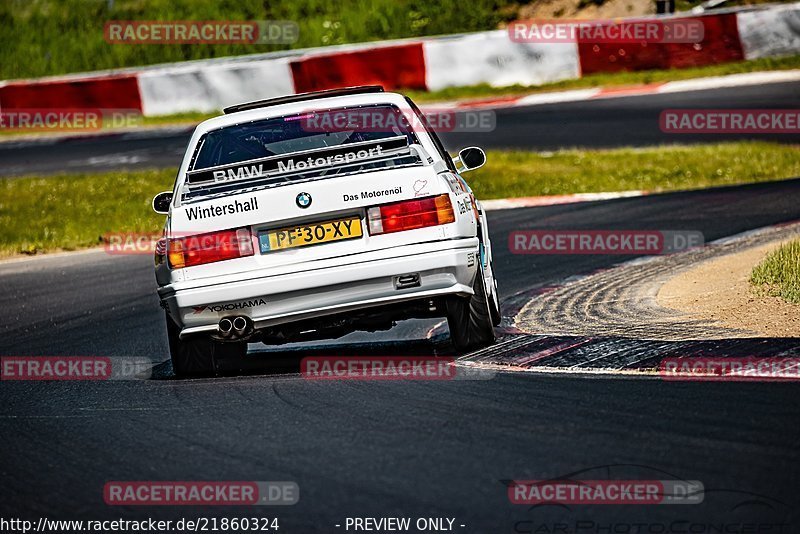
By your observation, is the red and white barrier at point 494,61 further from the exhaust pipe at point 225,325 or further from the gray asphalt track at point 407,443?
the exhaust pipe at point 225,325

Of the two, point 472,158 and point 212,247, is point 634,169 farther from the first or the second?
point 212,247

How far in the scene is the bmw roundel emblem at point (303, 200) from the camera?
7.12 metres

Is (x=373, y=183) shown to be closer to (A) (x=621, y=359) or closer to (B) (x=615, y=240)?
(A) (x=621, y=359)

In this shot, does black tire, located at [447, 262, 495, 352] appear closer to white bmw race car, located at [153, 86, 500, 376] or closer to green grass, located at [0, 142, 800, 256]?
white bmw race car, located at [153, 86, 500, 376]

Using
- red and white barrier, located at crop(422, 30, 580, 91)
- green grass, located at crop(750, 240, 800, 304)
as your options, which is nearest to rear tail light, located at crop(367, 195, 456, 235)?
green grass, located at crop(750, 240, 800, 304)

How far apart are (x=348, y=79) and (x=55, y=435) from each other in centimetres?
1992

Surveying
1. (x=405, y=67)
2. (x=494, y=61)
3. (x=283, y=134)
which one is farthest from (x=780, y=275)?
(x=405, y=67)

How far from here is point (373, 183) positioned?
714 cm

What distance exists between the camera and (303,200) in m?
7.12

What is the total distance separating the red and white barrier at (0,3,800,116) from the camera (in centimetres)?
2411

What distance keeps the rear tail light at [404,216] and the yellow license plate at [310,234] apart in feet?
0.30

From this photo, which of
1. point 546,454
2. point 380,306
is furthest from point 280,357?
point 546,454

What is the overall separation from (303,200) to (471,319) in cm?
114

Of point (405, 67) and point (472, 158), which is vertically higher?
point (405, 67)
